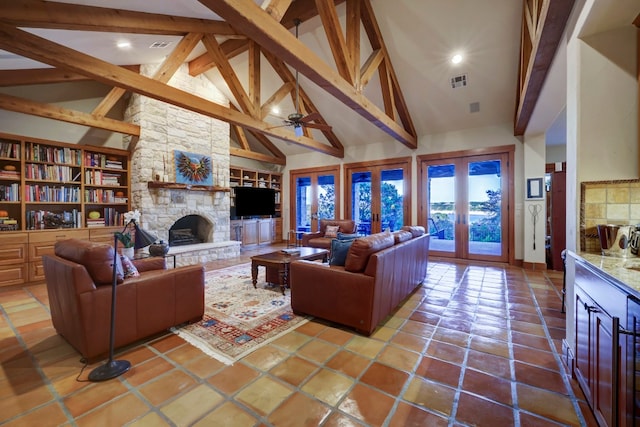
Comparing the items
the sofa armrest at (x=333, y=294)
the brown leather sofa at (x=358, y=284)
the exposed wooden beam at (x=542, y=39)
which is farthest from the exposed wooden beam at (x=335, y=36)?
the sofa armrest at (x=333, y=294)

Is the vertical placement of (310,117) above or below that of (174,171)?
above

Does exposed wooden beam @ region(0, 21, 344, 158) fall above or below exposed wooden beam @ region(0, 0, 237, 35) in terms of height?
below

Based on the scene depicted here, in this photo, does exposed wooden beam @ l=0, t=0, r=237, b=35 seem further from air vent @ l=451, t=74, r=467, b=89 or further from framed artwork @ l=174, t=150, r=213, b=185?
air vent @ l=451, t=74, r=467, b=89

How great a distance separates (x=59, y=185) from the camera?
4.77m

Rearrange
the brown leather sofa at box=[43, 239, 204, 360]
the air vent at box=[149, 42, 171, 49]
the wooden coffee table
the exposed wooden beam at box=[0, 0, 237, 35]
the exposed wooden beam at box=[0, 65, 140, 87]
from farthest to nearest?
the air vent at box=[149, 42, 171, 49], the exposed wooden beam at box=[0, 65, 140, 87], the wooden coffee table, the exposed wooden beam at box=[0, 0, 237, 35], the brown leather sofa at box=[43, 239, 204, 360]

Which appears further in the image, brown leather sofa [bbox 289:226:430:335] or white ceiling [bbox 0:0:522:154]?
white ceiling [bbox 0:0:522:154]

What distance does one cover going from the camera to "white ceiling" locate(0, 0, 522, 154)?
12.2 ft

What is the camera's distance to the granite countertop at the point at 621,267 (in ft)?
3.74

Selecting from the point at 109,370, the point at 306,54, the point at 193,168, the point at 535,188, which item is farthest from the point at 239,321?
the point at 535,188

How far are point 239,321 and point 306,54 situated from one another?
2.93 m

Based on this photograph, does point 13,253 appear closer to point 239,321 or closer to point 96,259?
point 96,259

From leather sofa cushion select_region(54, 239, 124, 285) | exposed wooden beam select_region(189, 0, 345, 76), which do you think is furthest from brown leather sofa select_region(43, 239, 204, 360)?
exposed wooden beam select_region(189, 0, 345, 76)

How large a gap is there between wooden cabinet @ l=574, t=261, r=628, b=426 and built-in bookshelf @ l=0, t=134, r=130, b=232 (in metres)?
6.64

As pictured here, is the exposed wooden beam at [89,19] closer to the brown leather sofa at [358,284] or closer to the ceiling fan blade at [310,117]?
the ceiling fan blade at [310,117]
